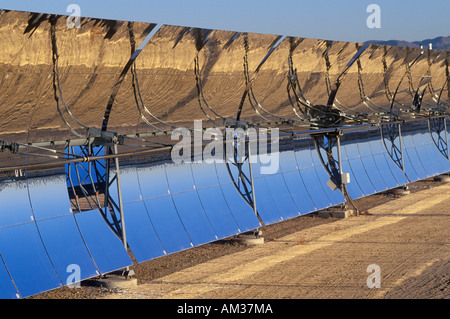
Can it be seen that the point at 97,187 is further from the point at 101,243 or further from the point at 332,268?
the point at 332,268

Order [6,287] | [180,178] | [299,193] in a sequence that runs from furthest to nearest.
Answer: [299,193]
[180,178]
[6,287]

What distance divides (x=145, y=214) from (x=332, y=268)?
4.36m

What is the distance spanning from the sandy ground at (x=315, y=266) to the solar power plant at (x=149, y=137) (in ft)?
1.97

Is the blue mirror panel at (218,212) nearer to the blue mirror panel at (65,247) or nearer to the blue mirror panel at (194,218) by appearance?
the blue mirror panel at (194,218)

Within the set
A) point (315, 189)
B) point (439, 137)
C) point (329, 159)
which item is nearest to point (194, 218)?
point (315, 189)

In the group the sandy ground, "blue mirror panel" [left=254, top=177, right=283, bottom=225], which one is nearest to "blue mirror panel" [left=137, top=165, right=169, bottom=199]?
the sandy ground

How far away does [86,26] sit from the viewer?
13328mm

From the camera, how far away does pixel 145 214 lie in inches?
647

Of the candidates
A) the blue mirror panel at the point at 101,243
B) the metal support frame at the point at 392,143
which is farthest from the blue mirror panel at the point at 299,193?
the metal support frame at the point at 392,143

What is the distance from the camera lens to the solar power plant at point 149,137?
43.4ft

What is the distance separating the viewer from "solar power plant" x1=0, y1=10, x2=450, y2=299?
13.2 meters
